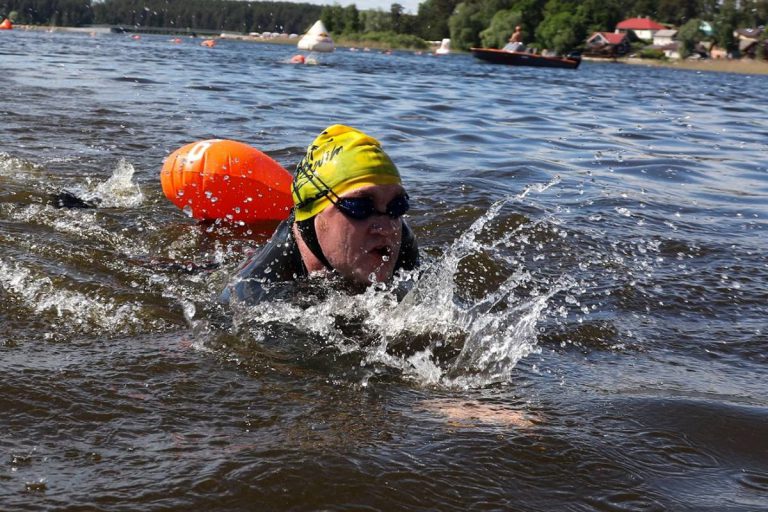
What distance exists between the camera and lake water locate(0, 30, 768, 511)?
270 centimetres

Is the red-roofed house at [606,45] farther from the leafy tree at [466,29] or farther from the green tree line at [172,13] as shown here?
the green tree line at [172,13]

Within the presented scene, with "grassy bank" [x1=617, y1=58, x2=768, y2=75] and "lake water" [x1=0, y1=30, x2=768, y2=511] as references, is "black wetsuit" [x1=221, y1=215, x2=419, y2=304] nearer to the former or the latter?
"lake water" [x1=0, y1=30, x2=768, y2=511]

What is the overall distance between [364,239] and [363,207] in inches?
6.1

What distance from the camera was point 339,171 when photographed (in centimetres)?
429

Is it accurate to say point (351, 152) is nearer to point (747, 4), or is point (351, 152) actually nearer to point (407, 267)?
point (407, 267)

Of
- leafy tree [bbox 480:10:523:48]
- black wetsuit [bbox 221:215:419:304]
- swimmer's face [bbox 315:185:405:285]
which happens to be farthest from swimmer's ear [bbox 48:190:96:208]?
leafy tree [bbox 480:10:523:48]

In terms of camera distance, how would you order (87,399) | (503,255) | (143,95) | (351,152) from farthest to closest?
(143,95), (503,255), (351,152), (87,399)

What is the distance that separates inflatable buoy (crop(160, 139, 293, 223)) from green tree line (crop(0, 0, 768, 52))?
96.4 metres

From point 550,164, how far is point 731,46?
342 feet

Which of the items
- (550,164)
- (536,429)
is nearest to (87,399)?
(536,429)

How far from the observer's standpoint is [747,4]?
125 metres

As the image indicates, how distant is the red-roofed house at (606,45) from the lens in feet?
321

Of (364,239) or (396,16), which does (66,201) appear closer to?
(364,239)

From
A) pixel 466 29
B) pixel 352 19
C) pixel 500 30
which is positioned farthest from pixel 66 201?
pixel 352 19
